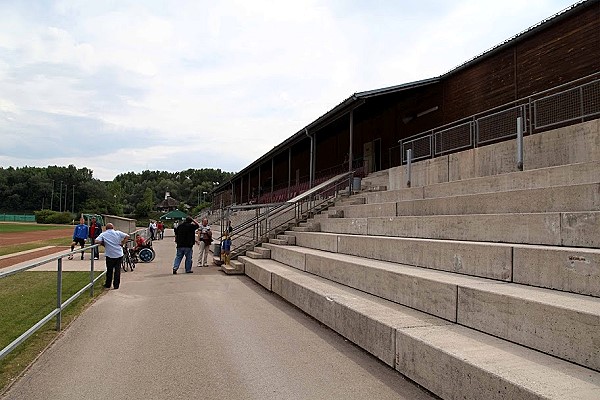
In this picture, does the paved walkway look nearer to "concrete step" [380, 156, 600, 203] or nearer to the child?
"concrete step" [380, 156, 600, 203]

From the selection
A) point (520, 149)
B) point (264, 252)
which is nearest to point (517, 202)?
point (520, 149)

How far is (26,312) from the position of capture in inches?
280

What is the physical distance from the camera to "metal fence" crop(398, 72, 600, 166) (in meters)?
9.06

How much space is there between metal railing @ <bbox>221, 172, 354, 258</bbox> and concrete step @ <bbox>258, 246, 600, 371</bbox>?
9072 mm

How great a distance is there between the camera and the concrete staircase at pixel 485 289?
361 cm

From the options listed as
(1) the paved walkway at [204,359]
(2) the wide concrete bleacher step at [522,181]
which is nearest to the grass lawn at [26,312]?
(1) the paved walkway at [204,359]

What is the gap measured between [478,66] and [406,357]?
13833mm

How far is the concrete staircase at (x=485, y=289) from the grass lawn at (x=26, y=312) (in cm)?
392

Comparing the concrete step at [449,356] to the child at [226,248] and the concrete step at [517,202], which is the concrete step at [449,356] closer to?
the concrete step at [517,202]

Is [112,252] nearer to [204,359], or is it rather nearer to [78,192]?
[204,359]

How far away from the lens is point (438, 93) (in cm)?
1809

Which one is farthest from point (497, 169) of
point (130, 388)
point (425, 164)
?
point (130, 388)

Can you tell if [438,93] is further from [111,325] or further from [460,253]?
[111,325]

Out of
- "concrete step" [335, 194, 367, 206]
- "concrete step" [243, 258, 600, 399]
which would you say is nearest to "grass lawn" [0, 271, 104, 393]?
"concrete step" [243, 258, 600, 399]
